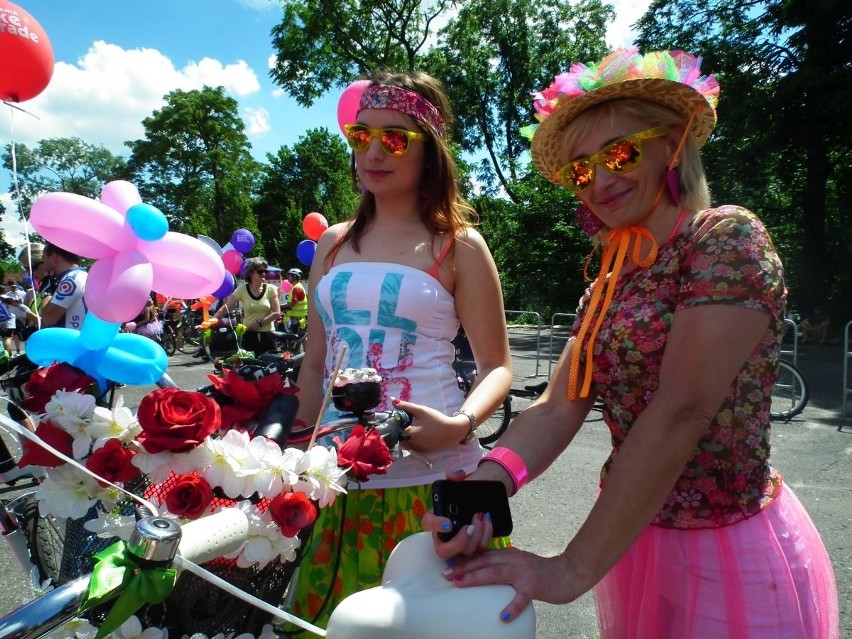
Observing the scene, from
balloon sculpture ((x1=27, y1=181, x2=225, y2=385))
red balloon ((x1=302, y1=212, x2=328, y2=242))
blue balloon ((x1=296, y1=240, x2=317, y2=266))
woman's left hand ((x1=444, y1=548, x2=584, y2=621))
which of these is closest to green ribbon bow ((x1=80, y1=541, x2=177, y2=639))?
woman's left hand ((x1=444, y1=548, x2=584, y2=621))

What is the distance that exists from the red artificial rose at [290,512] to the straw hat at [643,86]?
38.1 inches

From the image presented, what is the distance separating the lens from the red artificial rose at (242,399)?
4.00ft

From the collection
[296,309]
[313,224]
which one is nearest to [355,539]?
[313,224]

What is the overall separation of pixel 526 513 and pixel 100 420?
12.3 ft

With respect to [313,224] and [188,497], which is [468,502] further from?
[313,224]

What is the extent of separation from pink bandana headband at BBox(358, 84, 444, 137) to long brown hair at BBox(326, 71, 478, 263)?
2cm

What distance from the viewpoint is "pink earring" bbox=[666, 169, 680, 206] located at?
1.26 metres

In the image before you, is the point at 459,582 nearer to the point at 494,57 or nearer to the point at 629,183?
the point at 629,183

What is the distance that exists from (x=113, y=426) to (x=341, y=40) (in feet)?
68.7

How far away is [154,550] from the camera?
78 cm

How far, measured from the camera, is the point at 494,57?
78.9 feet

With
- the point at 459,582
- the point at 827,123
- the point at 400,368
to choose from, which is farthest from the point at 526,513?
the point at 827,123

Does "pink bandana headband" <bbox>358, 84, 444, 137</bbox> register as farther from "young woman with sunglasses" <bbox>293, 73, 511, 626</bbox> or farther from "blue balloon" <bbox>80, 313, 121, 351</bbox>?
"blue balloon" <bbox>80, 313, 121, 351</bbox>

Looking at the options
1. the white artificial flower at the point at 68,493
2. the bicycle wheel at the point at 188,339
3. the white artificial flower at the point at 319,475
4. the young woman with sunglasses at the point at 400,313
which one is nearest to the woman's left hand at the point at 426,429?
the young woman with sunglasses at the point at 400,313
